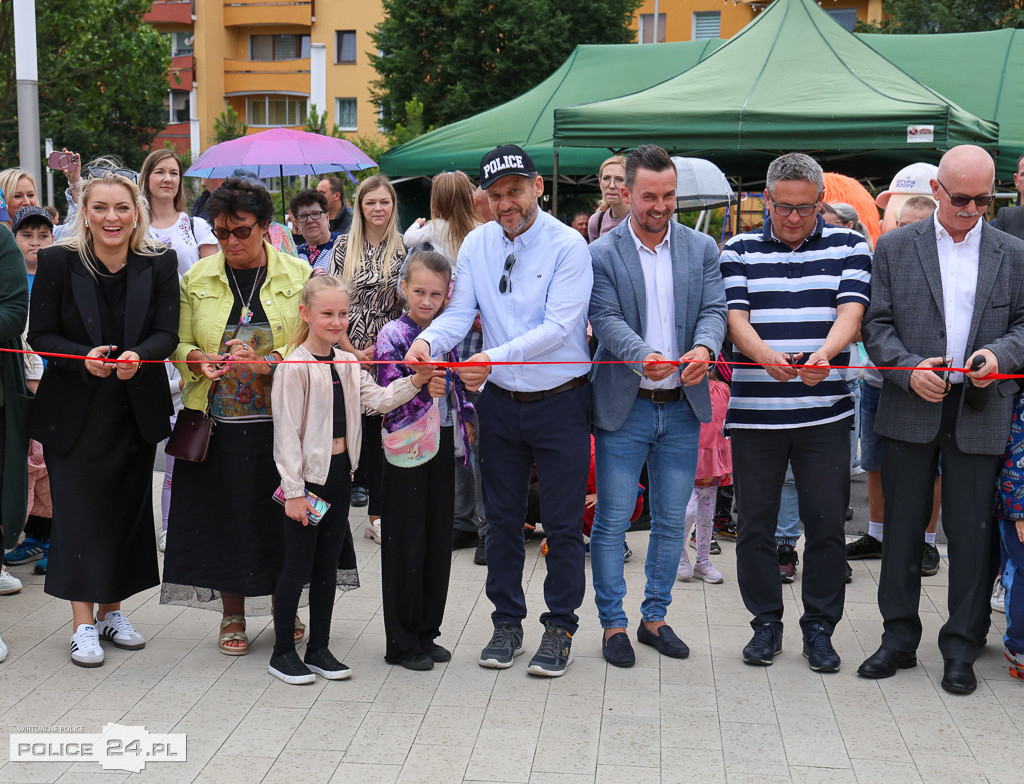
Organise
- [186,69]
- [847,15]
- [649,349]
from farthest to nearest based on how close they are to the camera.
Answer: [186,69]
[847,15]
[649,349]

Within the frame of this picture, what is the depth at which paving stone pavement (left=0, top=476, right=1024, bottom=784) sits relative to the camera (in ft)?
11.4

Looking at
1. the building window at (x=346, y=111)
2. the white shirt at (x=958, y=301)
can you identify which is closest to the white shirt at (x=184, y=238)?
the white shirt at (x=958, y=301)

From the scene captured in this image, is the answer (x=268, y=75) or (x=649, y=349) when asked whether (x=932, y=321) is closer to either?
(x=649, y=349)

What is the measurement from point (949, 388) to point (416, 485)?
6.94 ft

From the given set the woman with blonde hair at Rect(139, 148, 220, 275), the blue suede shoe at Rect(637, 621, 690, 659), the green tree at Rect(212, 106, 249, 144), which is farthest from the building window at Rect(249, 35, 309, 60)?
the blue suede shoe at Rect(637, 621, 690, 659)

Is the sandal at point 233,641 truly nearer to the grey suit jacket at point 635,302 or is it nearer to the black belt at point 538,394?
the black belt at point 538,394

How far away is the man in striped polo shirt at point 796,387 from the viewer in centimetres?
430

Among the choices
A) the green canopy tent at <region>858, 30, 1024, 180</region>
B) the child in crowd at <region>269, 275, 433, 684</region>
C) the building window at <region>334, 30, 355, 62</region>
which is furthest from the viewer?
the building window at <region>334, 30, 355, 62</region>

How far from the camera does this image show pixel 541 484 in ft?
14.5

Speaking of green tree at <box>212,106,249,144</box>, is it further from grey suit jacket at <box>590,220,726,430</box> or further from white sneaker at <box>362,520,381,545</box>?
grey suit jacket at <box>590,220,726,430</box>

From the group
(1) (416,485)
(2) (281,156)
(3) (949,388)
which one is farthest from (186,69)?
(3) (949,388)

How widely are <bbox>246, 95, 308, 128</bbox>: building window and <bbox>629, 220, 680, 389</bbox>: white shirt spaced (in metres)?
46.4

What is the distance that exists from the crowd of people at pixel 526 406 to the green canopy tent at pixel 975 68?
9428mm

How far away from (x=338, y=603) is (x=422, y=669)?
99cm
